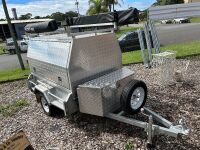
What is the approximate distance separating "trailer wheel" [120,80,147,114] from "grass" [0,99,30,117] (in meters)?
3.54

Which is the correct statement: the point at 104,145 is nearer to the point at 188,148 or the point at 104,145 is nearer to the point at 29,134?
the point at 188,148

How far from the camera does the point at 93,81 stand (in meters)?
5.01

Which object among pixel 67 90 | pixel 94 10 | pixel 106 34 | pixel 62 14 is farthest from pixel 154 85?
pixel 62 14

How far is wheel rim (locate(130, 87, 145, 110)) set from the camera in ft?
16.5

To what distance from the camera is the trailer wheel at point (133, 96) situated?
474cm

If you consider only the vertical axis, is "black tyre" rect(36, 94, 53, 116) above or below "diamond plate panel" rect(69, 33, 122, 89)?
below

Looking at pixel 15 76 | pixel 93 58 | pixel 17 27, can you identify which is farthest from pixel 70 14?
pixel 93 58

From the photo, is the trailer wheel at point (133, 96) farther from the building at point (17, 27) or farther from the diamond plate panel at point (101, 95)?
the building at point (17, 27)

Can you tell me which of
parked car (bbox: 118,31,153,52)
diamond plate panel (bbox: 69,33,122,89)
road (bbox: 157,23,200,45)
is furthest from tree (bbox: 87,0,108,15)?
diamond plate panel (bbox: 69,33,122,89)

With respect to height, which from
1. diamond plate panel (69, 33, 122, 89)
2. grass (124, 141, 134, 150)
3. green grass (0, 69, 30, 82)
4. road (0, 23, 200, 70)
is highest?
diamond plate panel (69, 33, 122, 89)

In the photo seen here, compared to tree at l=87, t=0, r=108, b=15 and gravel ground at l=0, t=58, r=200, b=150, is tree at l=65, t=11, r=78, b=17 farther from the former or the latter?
gravel ground at l=0, t=58, r=200, b=150

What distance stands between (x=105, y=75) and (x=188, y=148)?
2.28 m

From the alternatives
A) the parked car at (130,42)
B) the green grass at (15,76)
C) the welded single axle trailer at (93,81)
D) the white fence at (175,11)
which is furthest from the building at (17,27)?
the welded single axle trailer at (93,81)

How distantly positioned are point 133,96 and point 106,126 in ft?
2.91
